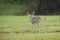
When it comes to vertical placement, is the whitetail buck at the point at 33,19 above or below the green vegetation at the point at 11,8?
below

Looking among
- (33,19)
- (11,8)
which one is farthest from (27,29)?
(11,8)

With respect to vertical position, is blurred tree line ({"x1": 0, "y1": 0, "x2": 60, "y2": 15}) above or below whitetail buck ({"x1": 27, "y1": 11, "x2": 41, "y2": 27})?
above

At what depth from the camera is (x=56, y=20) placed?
143cm

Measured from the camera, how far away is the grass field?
1.43 metres

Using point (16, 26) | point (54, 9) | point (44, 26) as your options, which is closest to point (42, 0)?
point (54, 9)

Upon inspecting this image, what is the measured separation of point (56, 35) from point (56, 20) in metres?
0.16

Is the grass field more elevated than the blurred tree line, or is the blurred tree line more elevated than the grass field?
the blurred tree line

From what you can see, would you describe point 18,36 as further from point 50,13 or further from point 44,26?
point 50,13

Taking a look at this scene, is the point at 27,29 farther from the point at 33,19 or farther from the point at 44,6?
the point at 44,6

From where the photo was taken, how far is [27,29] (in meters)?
1.44

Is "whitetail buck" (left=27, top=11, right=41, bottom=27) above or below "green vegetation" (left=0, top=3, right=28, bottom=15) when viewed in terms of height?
below

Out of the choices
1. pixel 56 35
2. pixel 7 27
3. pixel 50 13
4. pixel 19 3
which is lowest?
pixel 56 35

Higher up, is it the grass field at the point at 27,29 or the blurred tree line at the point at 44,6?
the blurred tree line at the point at 44,6

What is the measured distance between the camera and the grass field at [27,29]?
4.70ft
